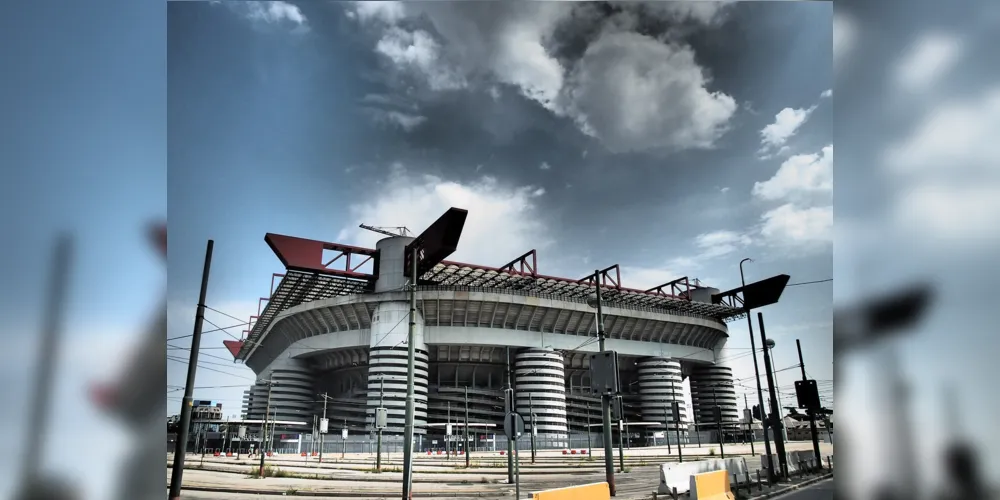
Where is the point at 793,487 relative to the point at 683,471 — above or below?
below

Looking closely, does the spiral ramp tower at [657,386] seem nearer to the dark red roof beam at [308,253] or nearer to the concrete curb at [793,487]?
the dark red roof beam at [308,253]

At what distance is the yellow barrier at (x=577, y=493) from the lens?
29.4 feet

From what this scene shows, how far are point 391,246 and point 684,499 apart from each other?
4915 cm

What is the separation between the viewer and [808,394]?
48.8 feet

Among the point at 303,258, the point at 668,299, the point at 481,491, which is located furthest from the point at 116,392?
the point at 668,299

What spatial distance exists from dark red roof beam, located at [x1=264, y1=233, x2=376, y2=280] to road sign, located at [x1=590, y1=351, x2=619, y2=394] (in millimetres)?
40917

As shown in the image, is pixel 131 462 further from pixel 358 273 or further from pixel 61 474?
pixel 358 273

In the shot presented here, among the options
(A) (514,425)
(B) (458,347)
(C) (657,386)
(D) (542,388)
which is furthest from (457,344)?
(A) (514,425)

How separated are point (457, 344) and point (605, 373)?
5257 cm

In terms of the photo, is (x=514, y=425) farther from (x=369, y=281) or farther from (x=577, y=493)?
(x=369, y=281)

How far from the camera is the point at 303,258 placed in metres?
52.1

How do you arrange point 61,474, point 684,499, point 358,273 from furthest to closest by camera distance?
1. point 358,273
2. point 684,499
3. point 61,474

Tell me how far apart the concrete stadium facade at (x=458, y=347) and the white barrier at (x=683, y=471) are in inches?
1563

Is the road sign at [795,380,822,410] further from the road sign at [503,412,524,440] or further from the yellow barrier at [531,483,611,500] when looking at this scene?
the road sign at [503,412,524,440]
